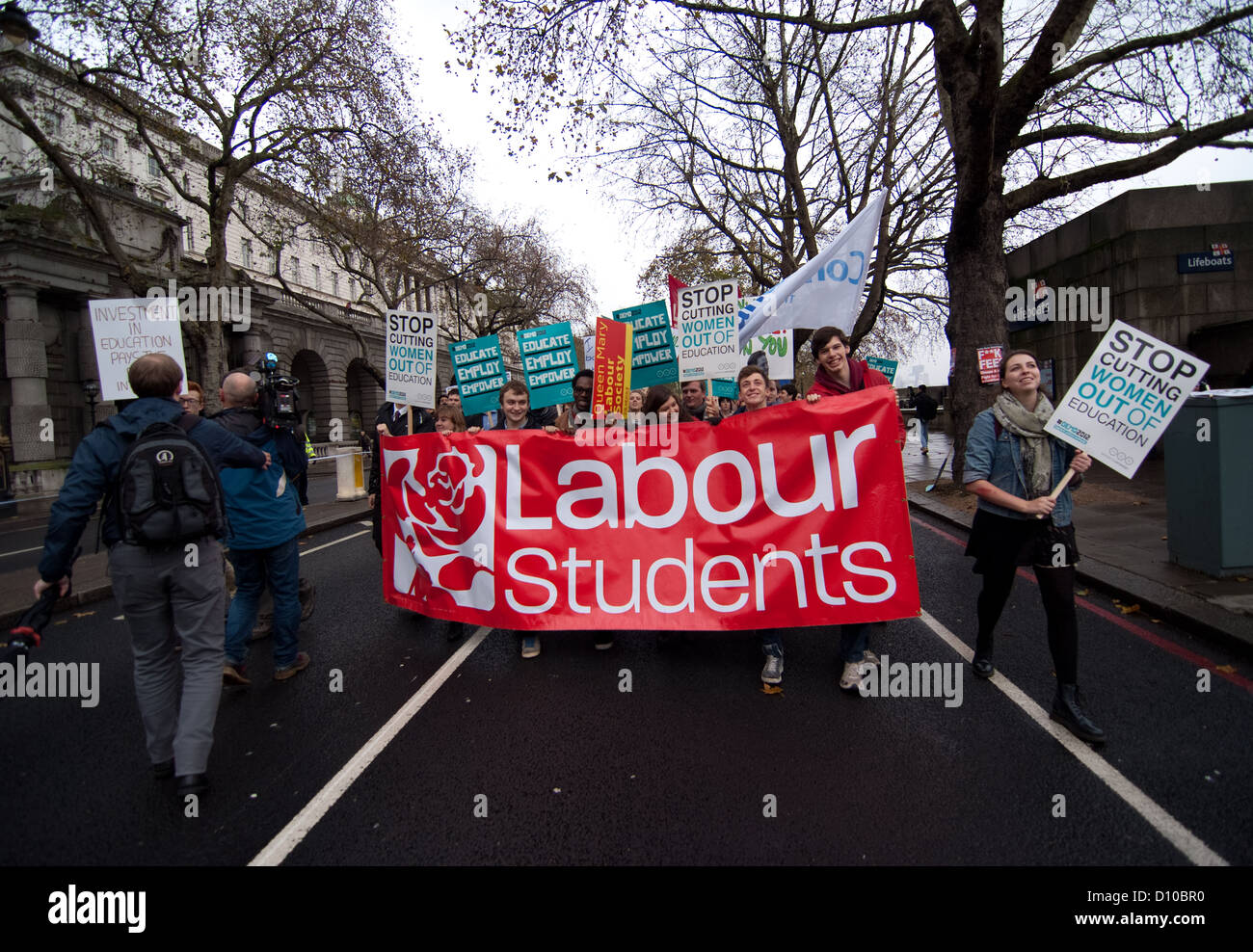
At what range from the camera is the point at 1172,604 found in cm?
467

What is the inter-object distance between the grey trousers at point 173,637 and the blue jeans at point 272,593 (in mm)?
1139

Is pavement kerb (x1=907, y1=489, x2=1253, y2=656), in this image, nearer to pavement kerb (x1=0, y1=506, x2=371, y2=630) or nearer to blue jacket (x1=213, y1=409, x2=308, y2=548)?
blue jacket (x1=213, y1=409, x2=308, y2=548)

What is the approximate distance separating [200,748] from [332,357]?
125 feet

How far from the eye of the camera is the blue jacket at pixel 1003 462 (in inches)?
136

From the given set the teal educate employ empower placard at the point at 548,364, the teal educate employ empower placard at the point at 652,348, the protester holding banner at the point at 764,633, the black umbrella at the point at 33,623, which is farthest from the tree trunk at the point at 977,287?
the black umbrella at the point at 33,623

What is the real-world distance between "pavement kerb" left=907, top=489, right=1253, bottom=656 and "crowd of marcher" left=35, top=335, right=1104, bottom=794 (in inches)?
64.9

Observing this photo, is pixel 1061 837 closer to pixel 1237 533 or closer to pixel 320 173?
pixel 1237 533

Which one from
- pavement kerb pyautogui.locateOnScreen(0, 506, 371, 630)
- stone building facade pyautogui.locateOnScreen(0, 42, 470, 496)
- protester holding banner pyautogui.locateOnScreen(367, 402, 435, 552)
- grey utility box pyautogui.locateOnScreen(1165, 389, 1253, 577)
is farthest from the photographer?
stone building facade pyautogui.locateOnScreen(0, 42, 470, 496)

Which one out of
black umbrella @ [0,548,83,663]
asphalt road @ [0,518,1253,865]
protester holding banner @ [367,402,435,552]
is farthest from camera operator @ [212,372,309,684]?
black umbrella @ [0,548,83,663]

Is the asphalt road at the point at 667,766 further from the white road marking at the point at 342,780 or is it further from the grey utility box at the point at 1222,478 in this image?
the grey utility box at the point at 1222,478

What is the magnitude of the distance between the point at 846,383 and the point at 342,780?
11.8ft

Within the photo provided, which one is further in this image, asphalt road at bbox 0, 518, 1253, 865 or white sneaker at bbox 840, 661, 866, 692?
white sneaker at bbox 840, 661, 866, 692

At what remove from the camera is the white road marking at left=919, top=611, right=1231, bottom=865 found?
2.31 meters
